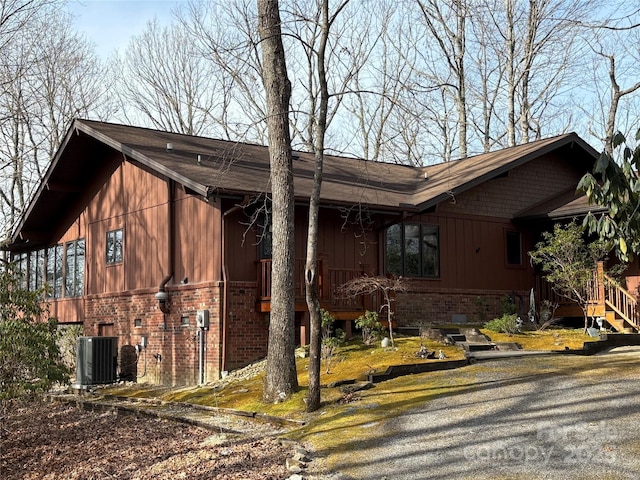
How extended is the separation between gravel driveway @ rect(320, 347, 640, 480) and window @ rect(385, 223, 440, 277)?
286 inches

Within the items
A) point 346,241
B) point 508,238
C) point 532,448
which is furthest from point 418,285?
point 532,448

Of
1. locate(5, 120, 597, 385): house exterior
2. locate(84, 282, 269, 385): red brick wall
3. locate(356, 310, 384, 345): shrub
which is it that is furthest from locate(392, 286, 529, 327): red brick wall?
locate(84, 282, 269, 385): red brick wall

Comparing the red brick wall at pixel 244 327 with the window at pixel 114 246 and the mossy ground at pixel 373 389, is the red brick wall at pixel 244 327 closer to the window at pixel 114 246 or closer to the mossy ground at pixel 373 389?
the mossy ground at pixel 373 389

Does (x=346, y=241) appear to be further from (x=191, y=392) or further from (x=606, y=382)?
(x=606, y=382)

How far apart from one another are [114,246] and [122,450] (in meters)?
10.4

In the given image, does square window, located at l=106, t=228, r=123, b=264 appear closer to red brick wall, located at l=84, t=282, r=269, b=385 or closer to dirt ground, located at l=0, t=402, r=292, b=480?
red brick wall, located at l=84, t=282, r=269, b=385

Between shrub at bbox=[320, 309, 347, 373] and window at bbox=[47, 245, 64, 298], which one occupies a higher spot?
window at bbox=[47, 245, 64, 298]

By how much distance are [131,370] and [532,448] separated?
13293 mm

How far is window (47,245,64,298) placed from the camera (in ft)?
77.4

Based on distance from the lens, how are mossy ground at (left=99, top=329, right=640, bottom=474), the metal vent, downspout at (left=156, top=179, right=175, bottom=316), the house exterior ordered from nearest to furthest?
1. mossy ground at (left=99, top=329, right=640, bottom=474)
2. the house exterior
3. downspout at (left=156, top=179, right=175, bottom=316)
4. the metal vent

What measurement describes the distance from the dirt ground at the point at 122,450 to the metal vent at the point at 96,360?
2.66 m

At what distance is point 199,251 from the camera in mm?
17297

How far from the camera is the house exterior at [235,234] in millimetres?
16781

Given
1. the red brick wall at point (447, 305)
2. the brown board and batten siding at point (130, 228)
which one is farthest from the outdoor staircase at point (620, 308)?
the brown board and batten siding at point (130, 228)
